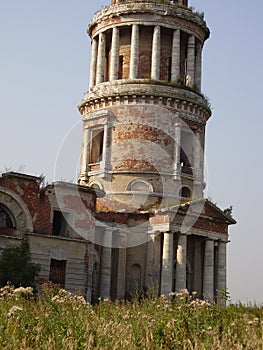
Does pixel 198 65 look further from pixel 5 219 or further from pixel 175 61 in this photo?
pixel 5 219

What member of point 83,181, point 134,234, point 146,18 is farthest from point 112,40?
point 134,234

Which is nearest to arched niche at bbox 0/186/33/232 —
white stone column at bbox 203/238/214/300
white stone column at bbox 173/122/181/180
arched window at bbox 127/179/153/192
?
arched window at bbox 127/179/153/192

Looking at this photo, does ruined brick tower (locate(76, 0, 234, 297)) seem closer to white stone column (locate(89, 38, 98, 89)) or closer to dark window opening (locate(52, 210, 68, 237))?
white stone column (locate(89, 38, 98, 89))

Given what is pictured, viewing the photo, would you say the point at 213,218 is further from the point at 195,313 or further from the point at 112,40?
the point at 195,313

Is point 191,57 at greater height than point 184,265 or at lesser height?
greater

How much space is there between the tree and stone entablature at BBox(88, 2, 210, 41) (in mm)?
14964

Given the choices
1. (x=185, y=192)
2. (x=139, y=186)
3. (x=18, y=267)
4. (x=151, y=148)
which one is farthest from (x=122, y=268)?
(x=18, y=267)

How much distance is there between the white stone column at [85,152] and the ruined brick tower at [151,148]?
0.06 m

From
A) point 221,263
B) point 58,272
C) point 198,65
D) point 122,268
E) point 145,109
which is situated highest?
point 198,65

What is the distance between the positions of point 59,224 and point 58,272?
233 cm

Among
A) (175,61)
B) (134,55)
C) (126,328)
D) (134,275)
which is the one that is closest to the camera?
(126,328)

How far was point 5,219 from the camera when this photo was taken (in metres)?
23.0

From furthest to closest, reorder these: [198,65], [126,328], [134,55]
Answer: [198,65], [134,55], [126,328]

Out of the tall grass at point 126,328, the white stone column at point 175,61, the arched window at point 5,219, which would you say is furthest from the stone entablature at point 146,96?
the tall grass at point 126,328
